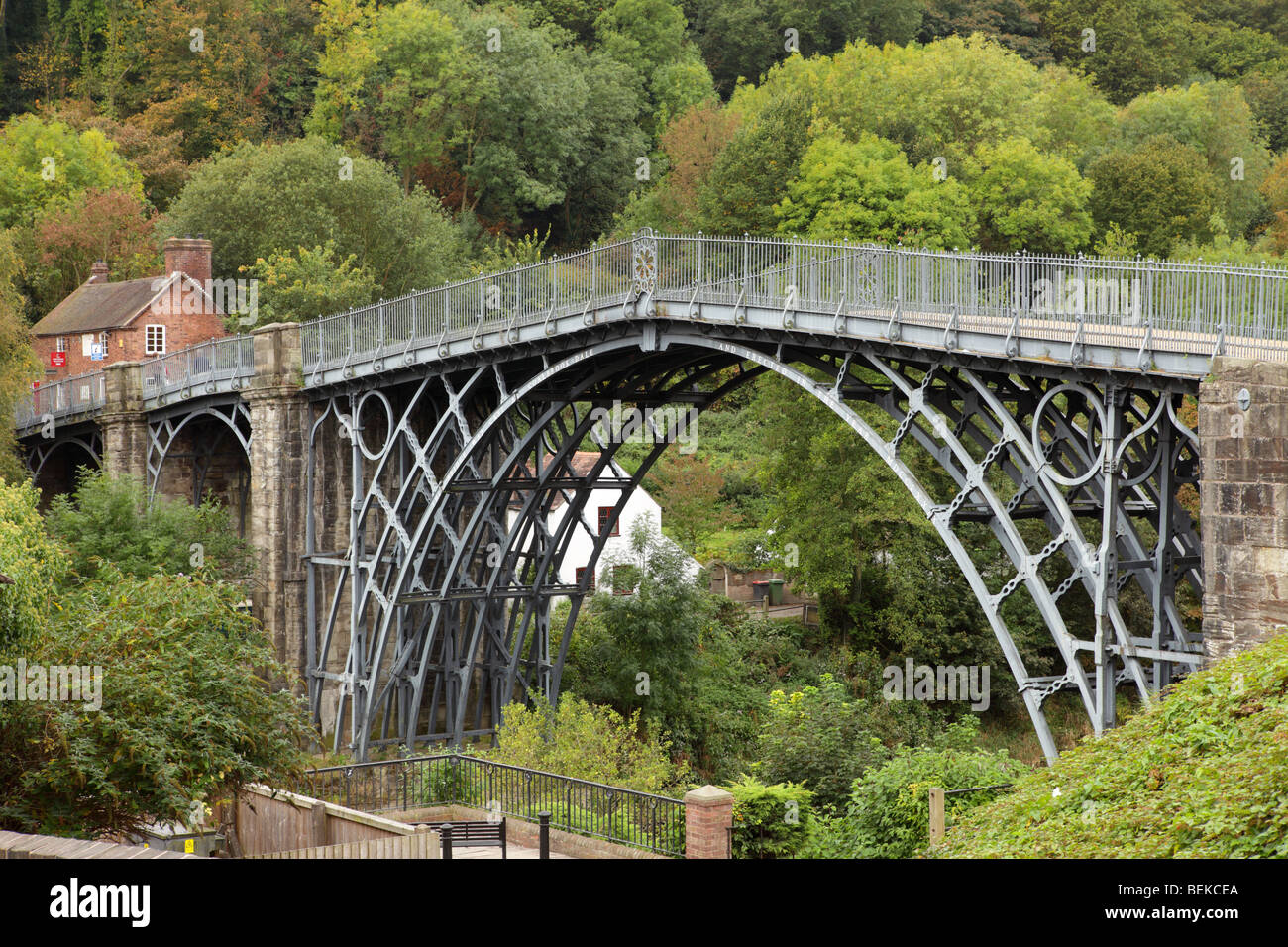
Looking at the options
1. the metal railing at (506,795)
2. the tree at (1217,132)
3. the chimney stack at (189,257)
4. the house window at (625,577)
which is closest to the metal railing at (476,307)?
the metal railing at (506,795)

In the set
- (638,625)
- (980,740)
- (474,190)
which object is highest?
(474,190)

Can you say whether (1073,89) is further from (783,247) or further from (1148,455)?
(1148,455)

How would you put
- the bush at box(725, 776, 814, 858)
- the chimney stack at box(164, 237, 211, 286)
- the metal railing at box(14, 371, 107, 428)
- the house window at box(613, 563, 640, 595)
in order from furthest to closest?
the chimney stack at box(164, 237, 211, 286) → the metal railing at box(14, 371, 107, 428) → the house window at box(613, 563, 640, 595) → the bush at box(725, 776, 814, 858)

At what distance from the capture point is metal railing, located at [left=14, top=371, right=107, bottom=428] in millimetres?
41750

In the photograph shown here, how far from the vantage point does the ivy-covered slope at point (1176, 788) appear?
36.4ft

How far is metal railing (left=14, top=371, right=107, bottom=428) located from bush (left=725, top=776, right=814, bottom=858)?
27.0 meters

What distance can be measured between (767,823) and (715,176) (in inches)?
1395

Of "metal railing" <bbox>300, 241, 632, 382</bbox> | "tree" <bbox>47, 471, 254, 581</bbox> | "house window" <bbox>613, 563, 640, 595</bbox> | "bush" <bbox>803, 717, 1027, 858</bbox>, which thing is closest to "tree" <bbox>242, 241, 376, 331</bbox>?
"tree" <bbox>47, 471, 254, 581</bbox>

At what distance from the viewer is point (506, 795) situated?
24484mm

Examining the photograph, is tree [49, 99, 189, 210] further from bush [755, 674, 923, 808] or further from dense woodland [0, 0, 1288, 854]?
bush [755, 674, 923, 808]

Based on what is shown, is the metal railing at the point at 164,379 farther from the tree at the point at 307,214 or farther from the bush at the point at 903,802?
the bush at the point at 903,802

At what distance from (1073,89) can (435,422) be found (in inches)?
1710

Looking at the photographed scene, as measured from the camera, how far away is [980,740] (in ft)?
128
